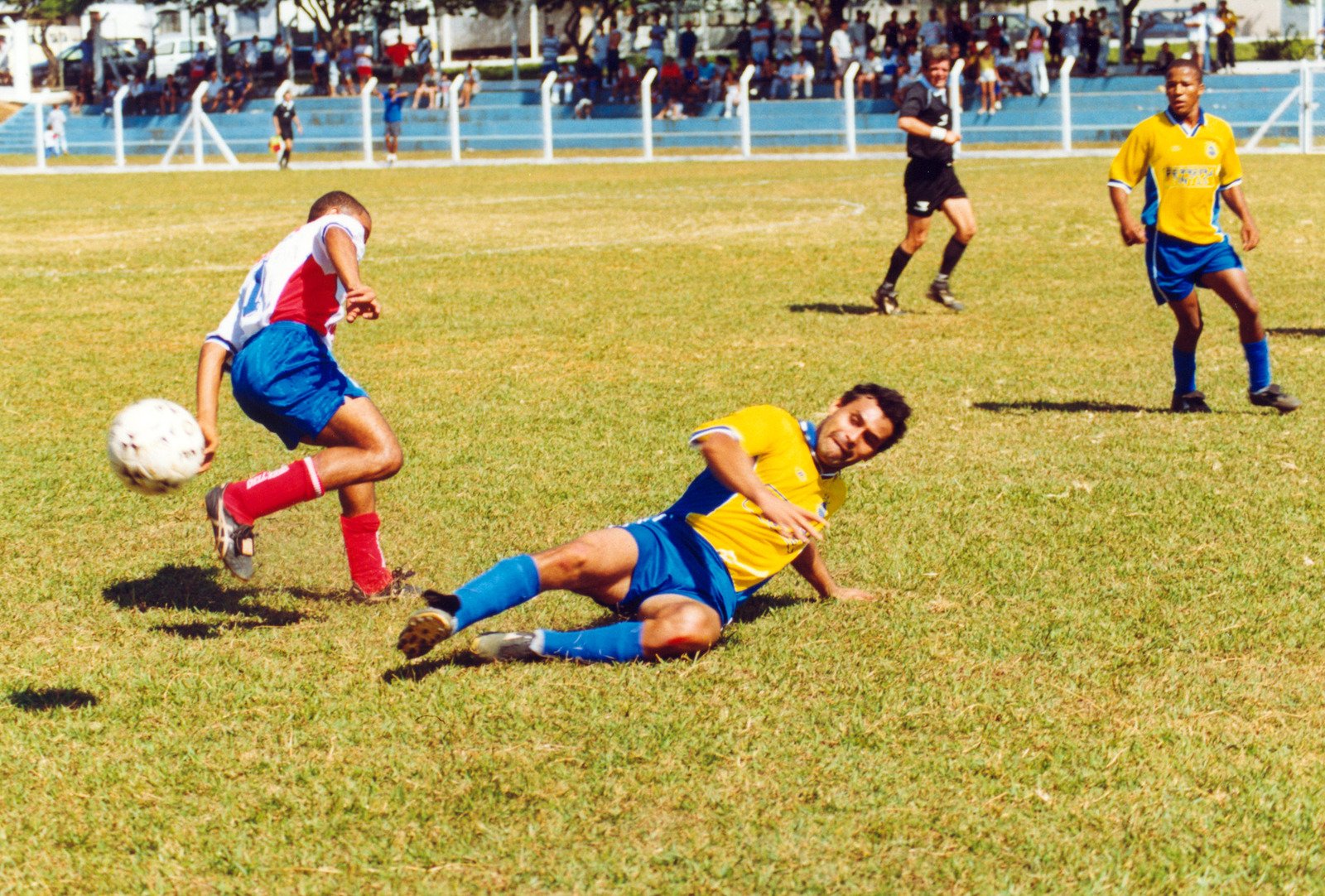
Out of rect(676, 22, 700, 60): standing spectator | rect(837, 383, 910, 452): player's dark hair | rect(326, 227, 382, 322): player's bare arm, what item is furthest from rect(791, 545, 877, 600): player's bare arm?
rect(676, 22, 700, 60): standing spectator

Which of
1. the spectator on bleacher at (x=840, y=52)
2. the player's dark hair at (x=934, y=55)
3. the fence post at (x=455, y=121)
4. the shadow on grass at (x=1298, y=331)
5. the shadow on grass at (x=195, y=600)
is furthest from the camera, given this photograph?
the spectator on bleacher at (x=840, y=52)

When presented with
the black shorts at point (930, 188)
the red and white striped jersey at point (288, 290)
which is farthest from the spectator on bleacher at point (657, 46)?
the red and white striped jersey at point (288, 290)

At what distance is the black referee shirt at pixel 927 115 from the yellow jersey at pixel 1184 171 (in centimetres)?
398

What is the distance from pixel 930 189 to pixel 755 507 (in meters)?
8.25

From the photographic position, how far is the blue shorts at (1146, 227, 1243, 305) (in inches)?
336

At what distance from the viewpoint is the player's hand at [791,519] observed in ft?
14.9

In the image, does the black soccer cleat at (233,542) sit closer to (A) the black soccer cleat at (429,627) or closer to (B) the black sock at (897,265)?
(A) the black soccer cleat at (429,627)

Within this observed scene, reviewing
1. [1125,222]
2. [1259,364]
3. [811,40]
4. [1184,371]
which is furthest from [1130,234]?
[811,40]

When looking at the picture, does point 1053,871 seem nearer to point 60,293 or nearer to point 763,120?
point 60,293

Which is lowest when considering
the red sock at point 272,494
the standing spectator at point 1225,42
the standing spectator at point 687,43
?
the red sock at point 272,494

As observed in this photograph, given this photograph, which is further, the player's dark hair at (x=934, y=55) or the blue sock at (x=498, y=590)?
the player's dark hair at (x=934, y=55)

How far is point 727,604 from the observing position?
4996mm

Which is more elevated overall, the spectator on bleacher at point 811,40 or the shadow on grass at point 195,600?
the spectator on bleacher at point 811,40

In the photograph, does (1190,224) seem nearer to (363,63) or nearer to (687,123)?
(687,123)
